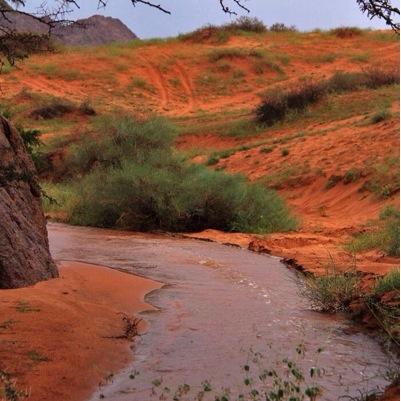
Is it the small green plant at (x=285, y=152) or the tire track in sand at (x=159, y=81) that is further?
the tire track in sand at (x=159, y=81)

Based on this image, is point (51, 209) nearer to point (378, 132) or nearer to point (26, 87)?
point (378, 132)

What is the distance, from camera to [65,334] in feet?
Result: 17.6

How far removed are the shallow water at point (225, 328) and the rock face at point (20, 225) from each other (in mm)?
1216

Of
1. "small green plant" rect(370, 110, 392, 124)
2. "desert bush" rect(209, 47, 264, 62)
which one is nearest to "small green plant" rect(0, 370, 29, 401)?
"small green plant" rect(370, 110, 392, 124)

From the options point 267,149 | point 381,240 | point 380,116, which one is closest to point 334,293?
point 381,240

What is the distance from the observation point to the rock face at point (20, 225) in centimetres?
667

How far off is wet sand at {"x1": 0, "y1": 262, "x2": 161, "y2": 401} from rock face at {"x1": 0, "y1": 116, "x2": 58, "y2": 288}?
190 mm

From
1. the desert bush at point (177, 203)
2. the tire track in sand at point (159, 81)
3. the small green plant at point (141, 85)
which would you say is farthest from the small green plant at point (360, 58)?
the desert bush at point (177, 203)

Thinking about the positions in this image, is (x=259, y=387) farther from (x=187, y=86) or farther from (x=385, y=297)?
(x=187, y=86)

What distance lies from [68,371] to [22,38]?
2460 mm

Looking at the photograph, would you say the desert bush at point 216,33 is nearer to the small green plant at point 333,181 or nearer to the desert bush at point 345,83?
the desert bush at point 345,83

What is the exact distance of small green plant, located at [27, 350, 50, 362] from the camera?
4.74 metres

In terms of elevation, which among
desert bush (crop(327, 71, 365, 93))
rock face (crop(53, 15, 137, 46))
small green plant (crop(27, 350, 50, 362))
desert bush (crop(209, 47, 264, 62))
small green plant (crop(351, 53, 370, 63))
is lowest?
small green plant (crop(27, 350, 50, 362))

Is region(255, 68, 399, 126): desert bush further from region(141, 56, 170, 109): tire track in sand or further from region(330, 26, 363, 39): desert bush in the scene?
region(330, 26, 363, 39): desert bush
